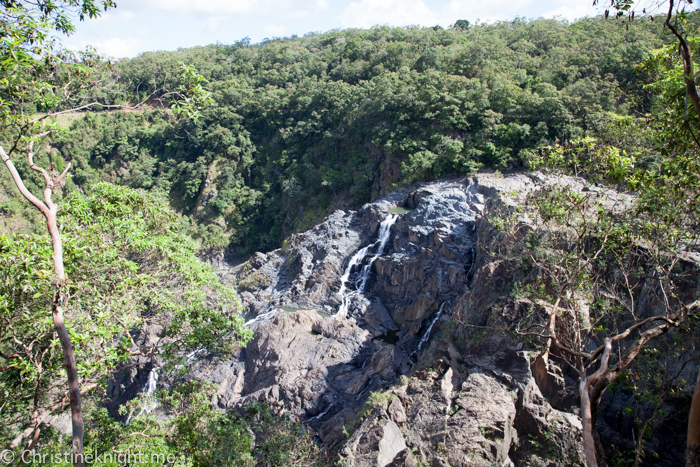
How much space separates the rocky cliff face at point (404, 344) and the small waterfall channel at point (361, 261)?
0.07m

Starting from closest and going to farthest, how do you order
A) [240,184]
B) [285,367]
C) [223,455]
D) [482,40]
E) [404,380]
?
[223,455]
[404,380]
[285,367]
[482,40]
[240,184]

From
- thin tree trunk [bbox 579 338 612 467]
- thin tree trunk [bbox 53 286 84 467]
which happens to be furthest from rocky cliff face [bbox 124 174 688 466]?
thin tree trunk [bbox 53 286 84 467]

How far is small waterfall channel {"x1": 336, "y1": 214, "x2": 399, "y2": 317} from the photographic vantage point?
77.5ft

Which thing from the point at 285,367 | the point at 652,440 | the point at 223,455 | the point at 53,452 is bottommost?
the point at 285,367

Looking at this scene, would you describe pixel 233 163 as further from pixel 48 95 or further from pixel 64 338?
pixel 64 338

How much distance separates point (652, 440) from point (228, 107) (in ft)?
140

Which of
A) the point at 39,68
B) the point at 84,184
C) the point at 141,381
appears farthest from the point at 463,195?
the point at 84,184

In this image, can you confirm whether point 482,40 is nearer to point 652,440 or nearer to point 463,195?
point 463,195

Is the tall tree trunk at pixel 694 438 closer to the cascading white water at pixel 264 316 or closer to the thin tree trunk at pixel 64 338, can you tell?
the thin tree trunk at pixel 64 338

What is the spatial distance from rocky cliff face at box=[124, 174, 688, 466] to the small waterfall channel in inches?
2.6

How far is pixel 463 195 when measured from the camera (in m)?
24.7

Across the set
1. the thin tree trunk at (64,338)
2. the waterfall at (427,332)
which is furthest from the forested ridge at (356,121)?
the thin tree trunk at (64,338)

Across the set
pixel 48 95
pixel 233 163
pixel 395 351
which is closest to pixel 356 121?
pixel 233 163

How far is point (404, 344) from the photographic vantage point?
19.6 m
